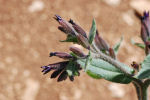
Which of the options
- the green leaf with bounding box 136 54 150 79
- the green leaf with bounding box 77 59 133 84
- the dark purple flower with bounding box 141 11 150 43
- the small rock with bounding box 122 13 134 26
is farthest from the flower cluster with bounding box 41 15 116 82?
the small rock with bounding box 122 13 134 26

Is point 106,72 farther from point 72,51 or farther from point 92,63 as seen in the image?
point 72,51

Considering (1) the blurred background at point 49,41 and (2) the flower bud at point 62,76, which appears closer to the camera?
(2) the flower bud at point 62,76

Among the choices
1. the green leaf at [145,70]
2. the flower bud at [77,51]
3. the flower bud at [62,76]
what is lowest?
the green leaf at [145,70]

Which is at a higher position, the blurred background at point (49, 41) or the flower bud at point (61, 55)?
the blurred background at point (49, 41)

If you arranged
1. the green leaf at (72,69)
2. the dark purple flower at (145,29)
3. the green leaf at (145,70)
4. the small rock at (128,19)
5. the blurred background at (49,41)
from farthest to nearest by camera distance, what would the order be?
the small rock at (128,19) < the blurred background at (49,41) < the dark purple flower at (145,29) < the green leaf at (145,70) < the green leaf at (72,69)

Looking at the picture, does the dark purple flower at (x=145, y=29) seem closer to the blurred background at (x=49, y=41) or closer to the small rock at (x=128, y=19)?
the blurred background at (x=49, y=41)

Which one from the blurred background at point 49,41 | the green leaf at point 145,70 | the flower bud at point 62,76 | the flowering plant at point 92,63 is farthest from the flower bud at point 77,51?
the blurred background at point 49,41

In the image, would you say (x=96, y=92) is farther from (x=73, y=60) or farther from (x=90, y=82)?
(x=73, y=60)

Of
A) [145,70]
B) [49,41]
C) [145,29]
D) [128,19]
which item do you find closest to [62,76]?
[145,70]
